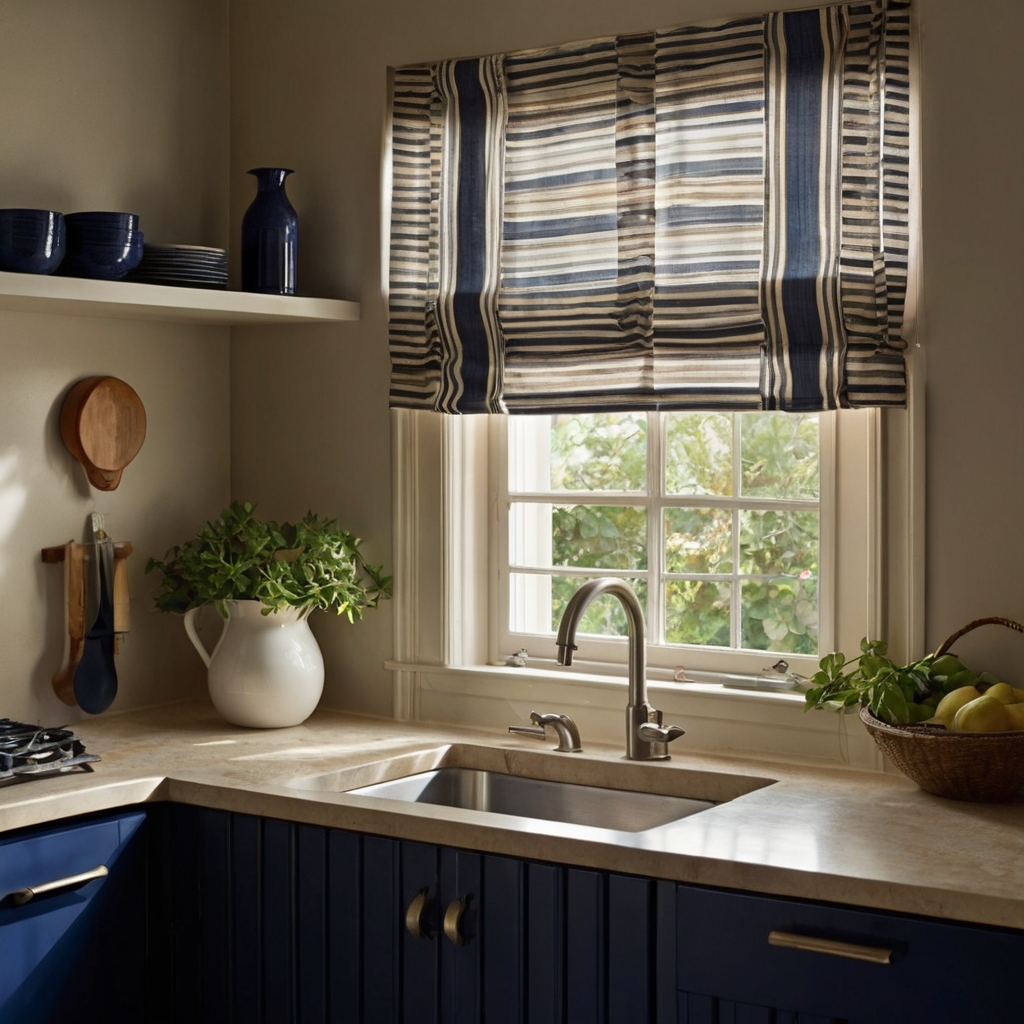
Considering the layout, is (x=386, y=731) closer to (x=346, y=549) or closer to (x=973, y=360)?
(x=346, y=549)

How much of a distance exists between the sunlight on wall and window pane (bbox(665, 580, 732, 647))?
131 cm

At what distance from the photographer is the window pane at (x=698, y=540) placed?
8.84 ft

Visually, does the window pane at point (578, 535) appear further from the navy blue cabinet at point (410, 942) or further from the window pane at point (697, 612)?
the navy blue cabinet at point (410, 942)

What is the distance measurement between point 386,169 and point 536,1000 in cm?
173

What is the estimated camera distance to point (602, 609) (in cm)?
284

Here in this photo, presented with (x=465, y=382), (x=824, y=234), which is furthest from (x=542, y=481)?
(x=824, y=234)

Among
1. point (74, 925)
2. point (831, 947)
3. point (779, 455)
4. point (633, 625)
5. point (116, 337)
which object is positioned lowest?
point (74, 925)

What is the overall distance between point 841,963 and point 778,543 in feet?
3.30

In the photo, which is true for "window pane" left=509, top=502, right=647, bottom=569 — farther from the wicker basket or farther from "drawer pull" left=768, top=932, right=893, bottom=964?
"drawer pull" left=768, top=932, right=893, bottom=964

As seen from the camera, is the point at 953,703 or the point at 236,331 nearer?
the point at 953,703

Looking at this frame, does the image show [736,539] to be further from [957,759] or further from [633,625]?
[957,759]

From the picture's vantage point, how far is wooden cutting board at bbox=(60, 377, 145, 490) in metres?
2.81

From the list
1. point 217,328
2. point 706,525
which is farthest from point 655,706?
point 217,328

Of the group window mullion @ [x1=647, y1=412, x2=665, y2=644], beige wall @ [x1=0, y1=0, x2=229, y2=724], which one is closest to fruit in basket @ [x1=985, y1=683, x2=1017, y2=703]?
window mullion @ [x1=647, y1=412, x2=665, y2=644]
